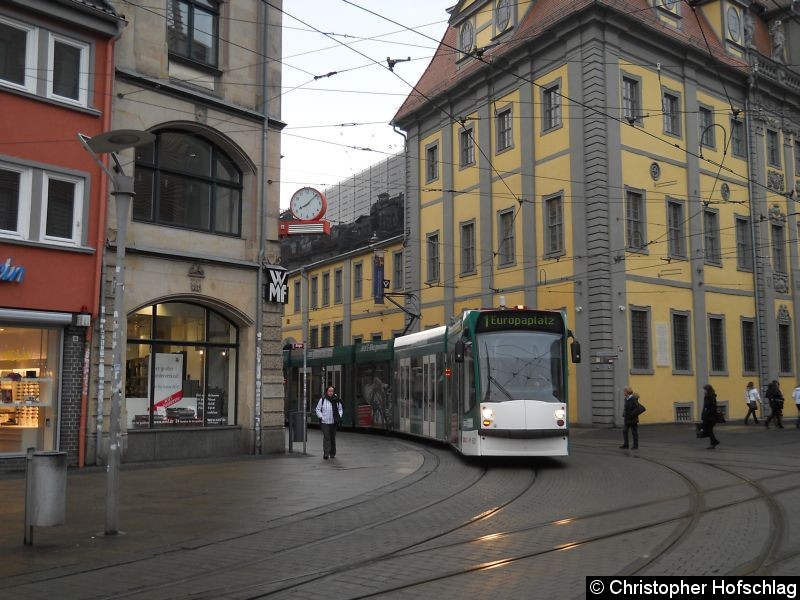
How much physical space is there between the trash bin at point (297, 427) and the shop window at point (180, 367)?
1495 mm

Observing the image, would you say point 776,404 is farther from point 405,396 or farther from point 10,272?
point 10,272

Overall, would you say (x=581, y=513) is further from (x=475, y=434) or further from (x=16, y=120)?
(x=16, y=120)

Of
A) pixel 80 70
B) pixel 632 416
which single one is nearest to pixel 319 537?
pixel 80 70

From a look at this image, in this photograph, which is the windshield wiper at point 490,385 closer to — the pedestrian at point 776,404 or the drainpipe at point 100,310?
the drainpipe at point 100,310

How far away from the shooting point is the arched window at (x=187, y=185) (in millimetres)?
19797

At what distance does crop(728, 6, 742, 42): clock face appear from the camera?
3872cm

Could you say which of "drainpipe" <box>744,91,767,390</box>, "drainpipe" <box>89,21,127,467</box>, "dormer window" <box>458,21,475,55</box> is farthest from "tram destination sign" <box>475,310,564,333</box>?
"dormer window" <box>458,21,475,55</box>

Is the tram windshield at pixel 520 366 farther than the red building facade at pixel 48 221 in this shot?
Yes

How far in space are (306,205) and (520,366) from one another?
7.68 m

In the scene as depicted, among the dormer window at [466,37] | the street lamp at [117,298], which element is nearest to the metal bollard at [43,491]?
the street lamp at [117,298]

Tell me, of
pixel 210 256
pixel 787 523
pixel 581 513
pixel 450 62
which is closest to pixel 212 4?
pixel 210 256

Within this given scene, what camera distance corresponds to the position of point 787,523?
10.0 m

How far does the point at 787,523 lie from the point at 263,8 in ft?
57.2

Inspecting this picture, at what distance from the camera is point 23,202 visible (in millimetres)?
17031
